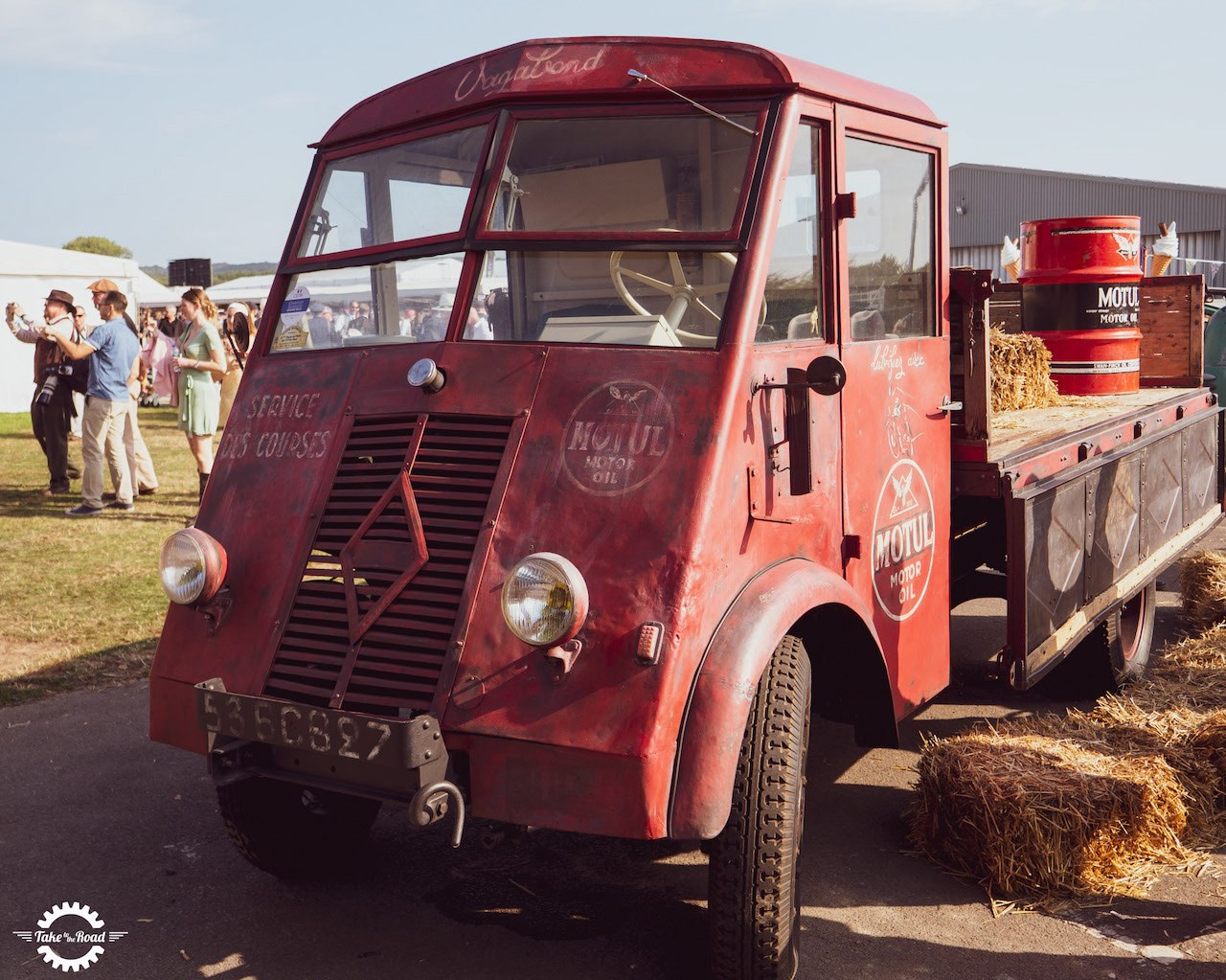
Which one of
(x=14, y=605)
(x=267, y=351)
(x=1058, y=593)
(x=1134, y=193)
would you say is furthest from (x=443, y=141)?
(x=1134, y=193)

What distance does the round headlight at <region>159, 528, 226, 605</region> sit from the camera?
340cm

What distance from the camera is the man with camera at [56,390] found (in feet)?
38.1

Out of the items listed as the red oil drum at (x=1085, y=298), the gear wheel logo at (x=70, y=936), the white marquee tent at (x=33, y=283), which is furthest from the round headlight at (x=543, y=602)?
the white marquee tent at (x=33, y=283)

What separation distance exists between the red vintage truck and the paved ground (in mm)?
281

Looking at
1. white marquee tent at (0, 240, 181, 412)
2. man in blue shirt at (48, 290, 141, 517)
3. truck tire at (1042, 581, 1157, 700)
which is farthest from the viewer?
white marquee tent at (0, 240, 181, 412)

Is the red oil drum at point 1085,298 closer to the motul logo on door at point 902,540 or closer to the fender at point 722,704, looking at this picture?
the motul logo on door at point 902,540

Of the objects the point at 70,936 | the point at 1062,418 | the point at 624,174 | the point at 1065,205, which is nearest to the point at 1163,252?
the point at 1062,418

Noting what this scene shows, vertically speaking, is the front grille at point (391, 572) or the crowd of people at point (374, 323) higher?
the crowd of people at point (374, 323)

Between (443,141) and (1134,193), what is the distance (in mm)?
29862

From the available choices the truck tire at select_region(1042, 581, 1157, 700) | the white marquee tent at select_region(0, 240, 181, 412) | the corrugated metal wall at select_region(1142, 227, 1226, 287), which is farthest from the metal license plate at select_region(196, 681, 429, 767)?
the corrugated metal wall at select_region(1142, 227, 1226, 287)

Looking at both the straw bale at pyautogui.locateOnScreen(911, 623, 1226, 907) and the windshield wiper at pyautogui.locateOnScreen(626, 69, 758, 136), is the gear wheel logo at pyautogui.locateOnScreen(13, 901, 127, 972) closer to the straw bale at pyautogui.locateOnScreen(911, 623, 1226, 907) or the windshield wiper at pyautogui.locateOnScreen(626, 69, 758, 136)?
the straw bale at pyautogui.locateOnScreen(911, 623, 1226, 907)

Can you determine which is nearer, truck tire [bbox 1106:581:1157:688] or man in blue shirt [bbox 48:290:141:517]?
truck tire [bbox 1106:581:1157:688]

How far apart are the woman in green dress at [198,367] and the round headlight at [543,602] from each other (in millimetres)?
8335

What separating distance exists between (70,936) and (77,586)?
16.8 ft
